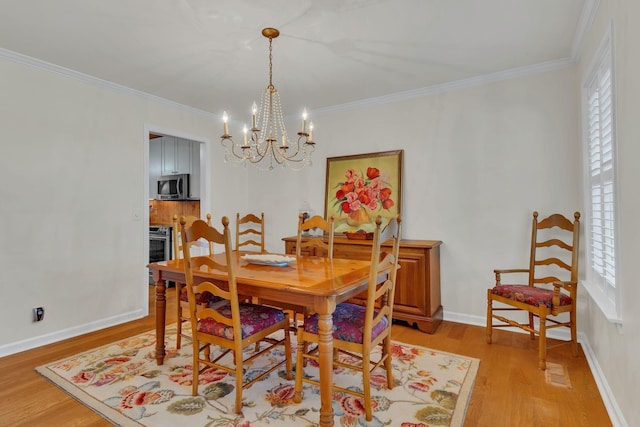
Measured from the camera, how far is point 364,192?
3.95m

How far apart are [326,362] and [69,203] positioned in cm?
282

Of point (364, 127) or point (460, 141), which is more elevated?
point (364, 127)

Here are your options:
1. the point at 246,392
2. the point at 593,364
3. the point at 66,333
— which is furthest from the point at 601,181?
the point at 66,333

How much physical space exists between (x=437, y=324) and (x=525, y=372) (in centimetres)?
99

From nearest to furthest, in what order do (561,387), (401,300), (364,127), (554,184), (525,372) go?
(561,387) → (525,372) → (554,184) → (401,300) → (364,127)

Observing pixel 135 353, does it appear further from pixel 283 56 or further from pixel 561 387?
pixel 561 387

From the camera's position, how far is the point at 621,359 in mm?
1773

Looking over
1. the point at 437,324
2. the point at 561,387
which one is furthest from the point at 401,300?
the point at 561,387

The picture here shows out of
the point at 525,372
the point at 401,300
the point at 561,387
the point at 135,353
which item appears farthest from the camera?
the point at 401,300

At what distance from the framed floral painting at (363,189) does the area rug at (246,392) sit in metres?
1.56

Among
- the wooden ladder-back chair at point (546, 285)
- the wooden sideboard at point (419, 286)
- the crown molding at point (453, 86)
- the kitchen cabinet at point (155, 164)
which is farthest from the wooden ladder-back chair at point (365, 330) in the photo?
the kitchen cabinet at point (155, 164)

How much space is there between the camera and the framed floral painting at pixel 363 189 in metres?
3.78

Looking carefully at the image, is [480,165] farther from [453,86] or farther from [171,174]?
[171,174]

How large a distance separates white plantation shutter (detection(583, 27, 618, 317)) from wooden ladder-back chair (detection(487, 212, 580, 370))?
160 mm
